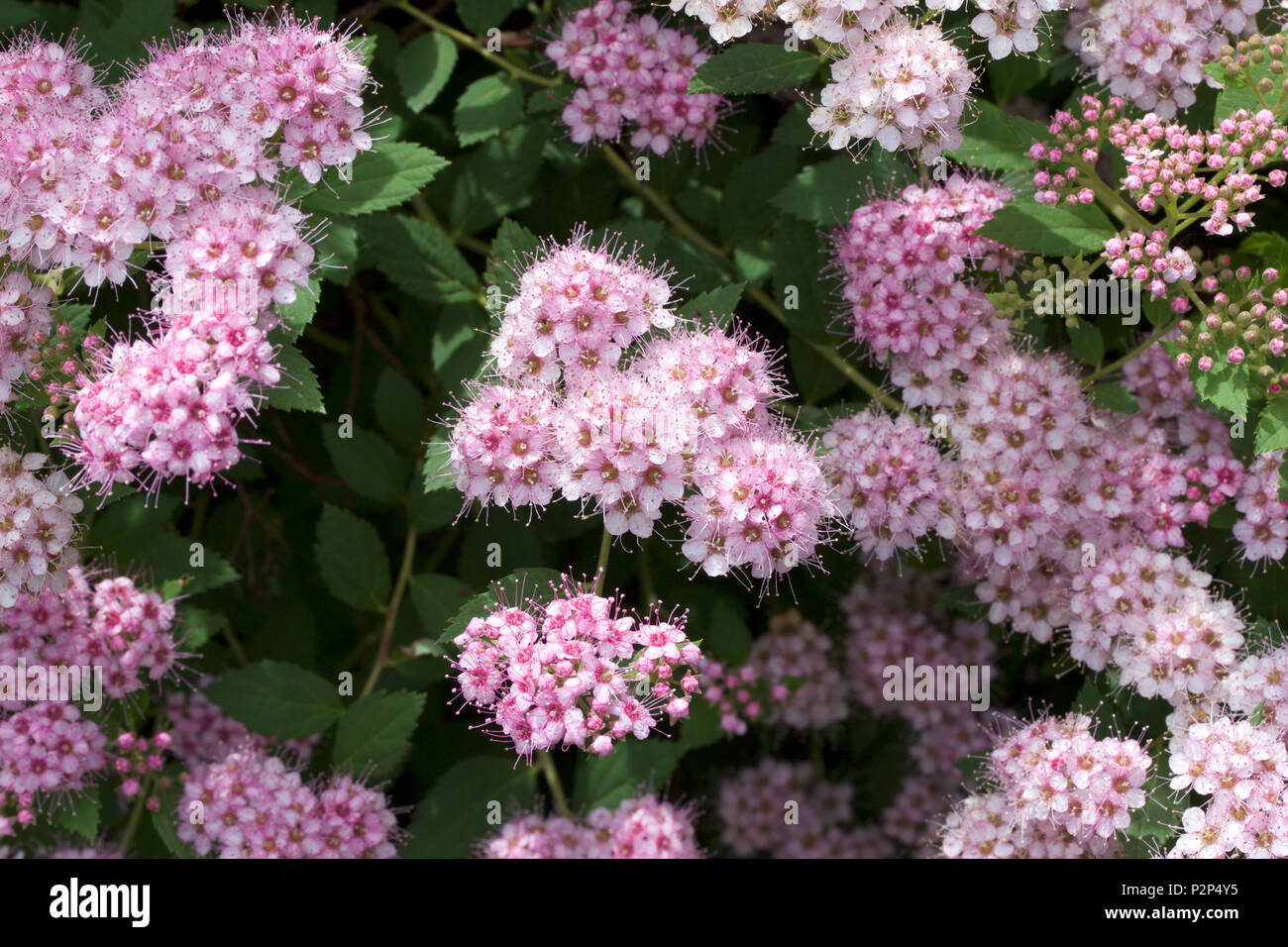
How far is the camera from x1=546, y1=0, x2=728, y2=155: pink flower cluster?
3.24 m

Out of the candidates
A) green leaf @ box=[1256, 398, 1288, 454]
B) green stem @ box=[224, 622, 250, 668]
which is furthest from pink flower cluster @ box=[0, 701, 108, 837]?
green leaf @ box=[1256, 398, 1288, 454]

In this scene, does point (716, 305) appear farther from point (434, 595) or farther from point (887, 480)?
point (434, 595)

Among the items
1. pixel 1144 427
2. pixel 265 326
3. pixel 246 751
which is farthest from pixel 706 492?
pixel 246 751

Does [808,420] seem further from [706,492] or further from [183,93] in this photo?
[183,93]

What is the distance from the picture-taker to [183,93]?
2.75 metres

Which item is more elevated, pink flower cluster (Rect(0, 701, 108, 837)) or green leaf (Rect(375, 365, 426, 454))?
green leaf (Rect(375, 365, 426, 454))

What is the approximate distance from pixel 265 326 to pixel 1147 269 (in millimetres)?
2037

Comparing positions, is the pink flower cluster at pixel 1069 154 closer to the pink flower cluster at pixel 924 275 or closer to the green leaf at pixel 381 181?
the pink flower cluster at pixel 924 275

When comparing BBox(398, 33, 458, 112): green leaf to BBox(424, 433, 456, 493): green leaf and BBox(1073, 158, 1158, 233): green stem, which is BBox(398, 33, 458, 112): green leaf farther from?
BBox(1073, 158, 1158, 233): green stem

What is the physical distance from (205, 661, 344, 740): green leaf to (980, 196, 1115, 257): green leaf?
7.26ft

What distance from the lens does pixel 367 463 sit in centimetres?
356

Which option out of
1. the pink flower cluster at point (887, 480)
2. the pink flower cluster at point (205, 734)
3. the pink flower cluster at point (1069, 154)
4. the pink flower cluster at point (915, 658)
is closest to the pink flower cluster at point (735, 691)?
the pink flower cluster at point (915, 658)

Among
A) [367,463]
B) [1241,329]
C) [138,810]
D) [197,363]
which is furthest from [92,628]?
[1241,329]

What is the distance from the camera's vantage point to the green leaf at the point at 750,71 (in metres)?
2.96
